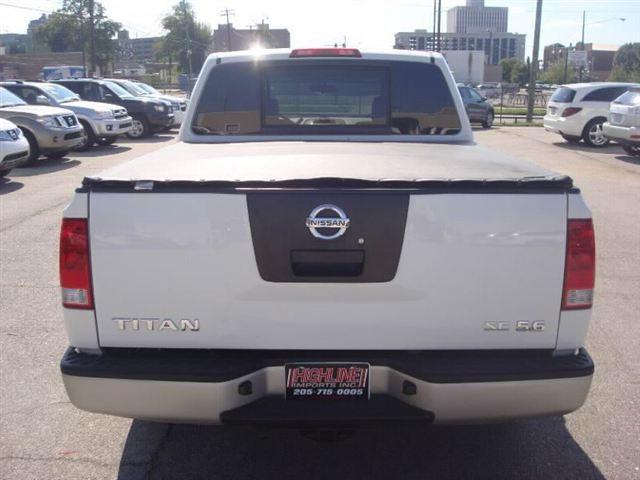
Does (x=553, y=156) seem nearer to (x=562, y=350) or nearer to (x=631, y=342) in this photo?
(x=631, y=342)

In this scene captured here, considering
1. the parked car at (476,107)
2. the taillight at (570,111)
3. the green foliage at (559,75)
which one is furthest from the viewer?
the green foliage at (559,75)

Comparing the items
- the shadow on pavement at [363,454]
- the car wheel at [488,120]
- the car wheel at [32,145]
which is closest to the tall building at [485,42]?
the car wheel at [488,120]

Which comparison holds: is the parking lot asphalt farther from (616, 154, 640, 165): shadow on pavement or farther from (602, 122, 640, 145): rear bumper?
(616, 154, 640, 165): shadow on pavement

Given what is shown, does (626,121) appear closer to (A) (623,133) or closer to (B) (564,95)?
(A) (623,133)

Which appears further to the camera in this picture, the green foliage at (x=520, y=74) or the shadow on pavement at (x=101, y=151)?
the green foliage at (x=520, y=74)

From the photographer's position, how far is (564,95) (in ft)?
66.5

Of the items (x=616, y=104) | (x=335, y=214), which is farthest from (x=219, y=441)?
(x=616, y=104)

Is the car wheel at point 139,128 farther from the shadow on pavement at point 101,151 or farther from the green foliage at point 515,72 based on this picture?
the green foliage at point 515,72

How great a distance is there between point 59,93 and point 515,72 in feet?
311

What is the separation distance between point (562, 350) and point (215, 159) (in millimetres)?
1922

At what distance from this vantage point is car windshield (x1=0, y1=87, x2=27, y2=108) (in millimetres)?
16188

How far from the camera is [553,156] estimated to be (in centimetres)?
1827

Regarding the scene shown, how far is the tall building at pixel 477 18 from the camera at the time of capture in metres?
152

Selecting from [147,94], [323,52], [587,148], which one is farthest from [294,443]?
[147,94]
